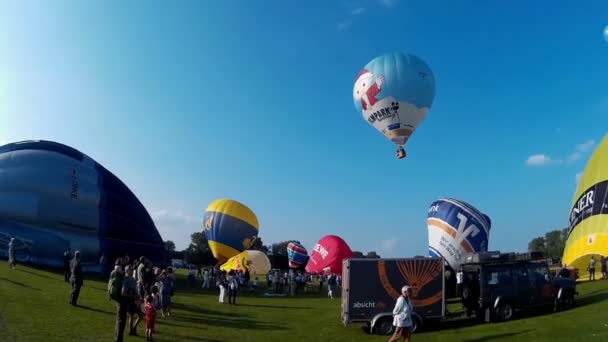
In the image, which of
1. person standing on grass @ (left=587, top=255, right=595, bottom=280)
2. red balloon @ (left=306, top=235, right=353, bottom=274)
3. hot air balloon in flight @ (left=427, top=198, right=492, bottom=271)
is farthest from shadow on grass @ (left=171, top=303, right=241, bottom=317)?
red balloon @ (left=306, top=235, right=353, bottom=274)

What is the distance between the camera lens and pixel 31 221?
29125 millimetres

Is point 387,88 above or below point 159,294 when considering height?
above

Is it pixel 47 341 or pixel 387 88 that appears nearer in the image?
pixel 47 341

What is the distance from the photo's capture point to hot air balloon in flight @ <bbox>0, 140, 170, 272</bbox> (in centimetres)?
2872

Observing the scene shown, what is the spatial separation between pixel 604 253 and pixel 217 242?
35.7 meters

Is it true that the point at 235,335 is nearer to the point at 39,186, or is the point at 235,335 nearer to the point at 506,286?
the point at 506,286

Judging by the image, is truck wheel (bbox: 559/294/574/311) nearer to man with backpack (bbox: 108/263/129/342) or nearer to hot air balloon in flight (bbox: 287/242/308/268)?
man with backpack (bbox: 108/263/129/342)

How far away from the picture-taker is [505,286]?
56.8 feet

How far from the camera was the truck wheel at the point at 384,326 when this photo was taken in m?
16.2

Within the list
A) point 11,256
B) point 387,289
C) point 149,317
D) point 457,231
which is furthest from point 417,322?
point 11,256

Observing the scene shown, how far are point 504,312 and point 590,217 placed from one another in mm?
15913

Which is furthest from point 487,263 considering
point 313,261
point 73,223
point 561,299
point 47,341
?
point 313,261

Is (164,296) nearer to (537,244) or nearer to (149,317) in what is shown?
(149,317)

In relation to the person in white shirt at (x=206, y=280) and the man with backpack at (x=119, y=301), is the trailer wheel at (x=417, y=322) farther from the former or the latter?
the person in white shirt at (x=206, y=280)
